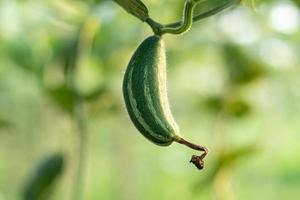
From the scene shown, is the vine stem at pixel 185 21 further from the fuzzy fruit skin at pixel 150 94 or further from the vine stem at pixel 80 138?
the vine stem at pixel 80 138

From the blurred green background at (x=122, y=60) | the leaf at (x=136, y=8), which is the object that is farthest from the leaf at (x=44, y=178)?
the leaf at (x=136, y=8)

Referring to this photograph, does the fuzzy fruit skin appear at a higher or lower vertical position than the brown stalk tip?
higher

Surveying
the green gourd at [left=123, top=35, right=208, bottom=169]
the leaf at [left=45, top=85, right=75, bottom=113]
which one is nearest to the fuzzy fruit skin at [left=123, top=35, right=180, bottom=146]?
the green gourd at [left=123, top=35, right=208, bottom=169]

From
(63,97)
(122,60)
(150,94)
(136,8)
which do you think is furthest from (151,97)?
(122,60)

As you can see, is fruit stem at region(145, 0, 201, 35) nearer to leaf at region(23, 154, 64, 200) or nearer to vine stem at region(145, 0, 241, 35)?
vine stem at region(145, 0, 241, 35)

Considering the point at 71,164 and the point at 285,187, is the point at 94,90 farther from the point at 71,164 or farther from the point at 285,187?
the point at 285,187

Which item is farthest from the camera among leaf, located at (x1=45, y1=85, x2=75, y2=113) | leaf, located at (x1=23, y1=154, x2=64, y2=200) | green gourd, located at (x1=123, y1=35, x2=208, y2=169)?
leaf, located at (x1=45, y1=85, x2=75, y2=113)

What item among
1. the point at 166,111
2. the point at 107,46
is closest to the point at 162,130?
the point at 166,111
